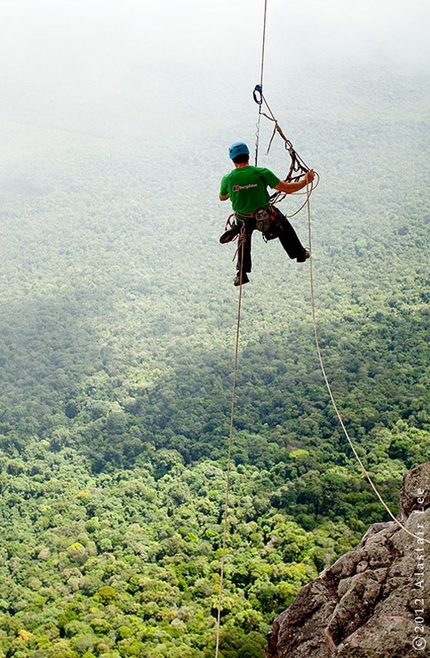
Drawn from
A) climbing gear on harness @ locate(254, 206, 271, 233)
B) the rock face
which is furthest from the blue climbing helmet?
the rock face

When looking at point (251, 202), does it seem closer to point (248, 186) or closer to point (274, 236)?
point (248, 186)

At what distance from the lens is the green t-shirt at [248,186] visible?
8.66 meters

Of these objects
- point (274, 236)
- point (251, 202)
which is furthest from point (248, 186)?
point (274, 236)

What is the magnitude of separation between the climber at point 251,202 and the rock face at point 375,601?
222 inches

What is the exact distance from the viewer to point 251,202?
8875mm

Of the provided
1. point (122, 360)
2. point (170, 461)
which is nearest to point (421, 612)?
point (170, 461)

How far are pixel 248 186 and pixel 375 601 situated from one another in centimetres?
745

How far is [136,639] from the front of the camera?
114 feet

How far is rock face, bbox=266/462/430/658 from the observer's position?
34.8 feet

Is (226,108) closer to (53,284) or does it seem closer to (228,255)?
(228,255)

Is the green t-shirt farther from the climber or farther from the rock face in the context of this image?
the rock face

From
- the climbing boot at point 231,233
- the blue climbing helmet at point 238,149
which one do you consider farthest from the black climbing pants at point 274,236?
the blue climbing helmet at point 238,149

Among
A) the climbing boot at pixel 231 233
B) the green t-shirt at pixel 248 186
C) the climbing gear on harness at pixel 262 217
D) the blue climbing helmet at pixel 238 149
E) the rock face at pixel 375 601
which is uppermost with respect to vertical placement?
the blue climbing helmet at pixel 238 149

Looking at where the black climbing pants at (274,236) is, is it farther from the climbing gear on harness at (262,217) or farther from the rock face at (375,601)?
the rock face at (375,601)
